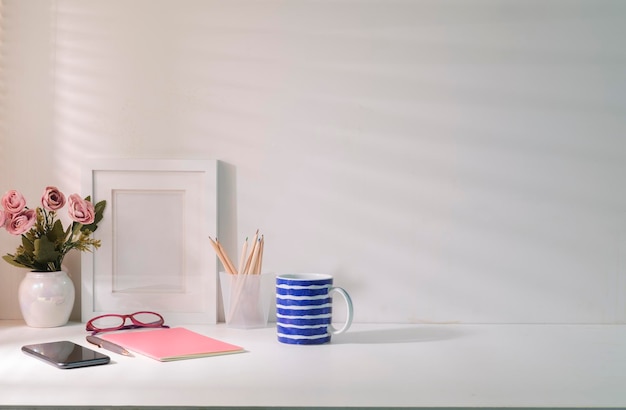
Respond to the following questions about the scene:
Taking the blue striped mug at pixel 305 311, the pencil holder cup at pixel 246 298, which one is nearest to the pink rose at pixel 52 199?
the pencil holder cup at pixel 246 298

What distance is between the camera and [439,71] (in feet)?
4.62

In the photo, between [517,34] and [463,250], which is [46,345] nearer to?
[463,250]

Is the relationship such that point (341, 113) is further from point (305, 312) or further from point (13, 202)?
point (13, 202)

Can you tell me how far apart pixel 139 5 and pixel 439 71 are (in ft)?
1.98

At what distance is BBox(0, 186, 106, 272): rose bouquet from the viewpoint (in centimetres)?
129

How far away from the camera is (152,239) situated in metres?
1.40

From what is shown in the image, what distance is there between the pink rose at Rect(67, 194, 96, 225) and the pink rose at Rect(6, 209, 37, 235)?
0.07 metres

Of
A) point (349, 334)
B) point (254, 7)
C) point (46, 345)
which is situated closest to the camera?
point (46, 345)

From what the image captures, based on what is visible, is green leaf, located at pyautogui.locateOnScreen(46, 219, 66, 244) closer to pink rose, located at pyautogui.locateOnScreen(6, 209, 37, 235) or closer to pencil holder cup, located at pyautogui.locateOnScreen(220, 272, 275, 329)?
pink rose, located at pyautogui.locateOnScreen(6, 209, 37, 235)

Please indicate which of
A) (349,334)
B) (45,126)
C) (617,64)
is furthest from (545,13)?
(45,126)

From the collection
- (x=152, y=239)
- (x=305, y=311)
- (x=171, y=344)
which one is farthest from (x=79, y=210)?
(x=305, y=311)

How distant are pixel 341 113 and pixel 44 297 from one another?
655 mm

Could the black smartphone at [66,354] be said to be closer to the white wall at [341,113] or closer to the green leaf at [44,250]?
the green leaf at [44,250]

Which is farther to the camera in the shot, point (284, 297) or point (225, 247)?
point (225, 247)
